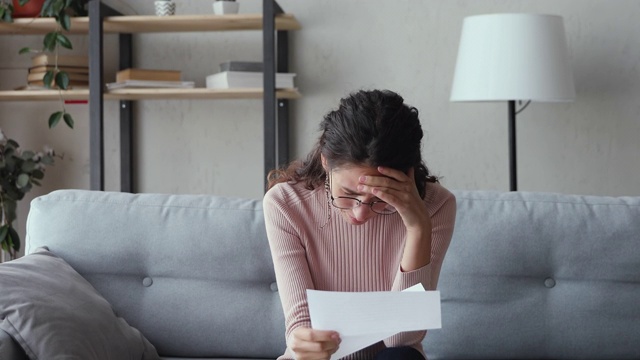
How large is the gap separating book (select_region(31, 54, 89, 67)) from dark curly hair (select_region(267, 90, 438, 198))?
1922 millimetres

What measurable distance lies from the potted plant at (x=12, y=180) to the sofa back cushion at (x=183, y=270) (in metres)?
1.21

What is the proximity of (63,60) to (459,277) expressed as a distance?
1.91m

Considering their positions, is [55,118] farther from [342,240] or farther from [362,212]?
[362,212]

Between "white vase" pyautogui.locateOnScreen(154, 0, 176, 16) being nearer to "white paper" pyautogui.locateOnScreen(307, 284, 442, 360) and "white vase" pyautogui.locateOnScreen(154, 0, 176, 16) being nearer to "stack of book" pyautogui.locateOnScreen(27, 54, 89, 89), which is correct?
"stack of book" pyautogui.locateOnScreen(27, 54, 89, 89)

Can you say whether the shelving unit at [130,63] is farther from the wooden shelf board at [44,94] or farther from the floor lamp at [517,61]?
the floor lamp at [517,61]

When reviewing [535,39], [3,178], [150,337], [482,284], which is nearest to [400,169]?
[482,284]

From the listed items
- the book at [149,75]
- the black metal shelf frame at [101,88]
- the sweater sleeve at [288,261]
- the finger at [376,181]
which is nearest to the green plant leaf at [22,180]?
the black metal shelf frame at [101,88]

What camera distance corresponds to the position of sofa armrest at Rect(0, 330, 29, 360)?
171 centimetres

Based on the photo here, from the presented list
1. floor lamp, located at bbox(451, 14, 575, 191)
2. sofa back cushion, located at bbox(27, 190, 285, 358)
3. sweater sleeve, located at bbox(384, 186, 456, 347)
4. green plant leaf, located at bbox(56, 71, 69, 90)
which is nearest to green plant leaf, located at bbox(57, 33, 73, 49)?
green plant leaf, located at bbox(56, 71, 69, 90)

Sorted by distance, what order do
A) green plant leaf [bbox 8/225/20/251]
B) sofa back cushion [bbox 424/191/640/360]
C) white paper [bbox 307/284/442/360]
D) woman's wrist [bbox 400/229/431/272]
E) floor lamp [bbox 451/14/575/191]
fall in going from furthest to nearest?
green plant leaf [bbox 8/225/20/251] → floor lamp [bbox 451/14/575/191] → sofa back cushion [bbox 424/191/640/360] → woman's wrist [bbox 400/229/431/272] → white paper [bbox 307/284/442/360]

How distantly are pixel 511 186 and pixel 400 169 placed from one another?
1.65m

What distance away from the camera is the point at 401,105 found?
5.68 ft

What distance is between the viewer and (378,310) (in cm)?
150

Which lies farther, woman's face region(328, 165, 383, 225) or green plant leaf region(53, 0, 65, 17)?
green plant leaf region(53, 0, 65, 17)
